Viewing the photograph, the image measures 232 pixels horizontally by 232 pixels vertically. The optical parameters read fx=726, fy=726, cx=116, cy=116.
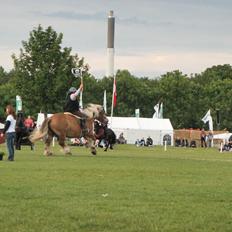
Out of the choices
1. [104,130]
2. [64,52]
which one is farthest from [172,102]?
[104,130]

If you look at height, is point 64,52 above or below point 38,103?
above

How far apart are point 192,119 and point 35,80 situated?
4379cm

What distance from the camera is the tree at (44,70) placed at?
66125mm

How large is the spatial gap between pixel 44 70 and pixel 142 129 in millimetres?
12747

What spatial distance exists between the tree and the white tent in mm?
7627

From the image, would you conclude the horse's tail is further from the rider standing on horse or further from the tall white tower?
the tall white tower

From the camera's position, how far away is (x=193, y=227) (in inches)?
388

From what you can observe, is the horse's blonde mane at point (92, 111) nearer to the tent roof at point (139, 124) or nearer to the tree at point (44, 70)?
the tree at point (44, 70)

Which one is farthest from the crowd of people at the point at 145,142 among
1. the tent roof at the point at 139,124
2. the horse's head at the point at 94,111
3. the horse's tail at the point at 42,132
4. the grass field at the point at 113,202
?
the grass field at the point at 113,202

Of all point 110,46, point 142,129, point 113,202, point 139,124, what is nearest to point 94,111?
point 113,202

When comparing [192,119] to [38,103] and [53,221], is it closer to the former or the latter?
[38,103]

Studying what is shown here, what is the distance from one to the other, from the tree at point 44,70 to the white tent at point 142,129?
763 centimetres

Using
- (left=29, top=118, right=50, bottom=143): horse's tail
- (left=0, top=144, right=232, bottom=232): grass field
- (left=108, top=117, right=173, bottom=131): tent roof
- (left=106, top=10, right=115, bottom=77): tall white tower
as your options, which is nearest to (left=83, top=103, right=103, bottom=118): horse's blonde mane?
(left=29, top=118, right=50, bottom=143): horse's tail

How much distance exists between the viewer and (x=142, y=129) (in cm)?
7388
